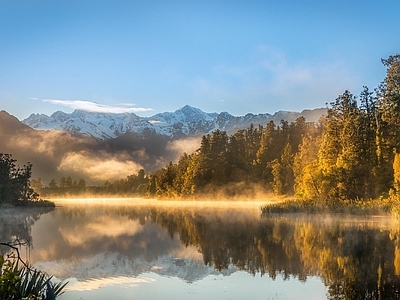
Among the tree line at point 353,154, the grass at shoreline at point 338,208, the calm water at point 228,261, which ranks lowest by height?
the calm water at point 228,261

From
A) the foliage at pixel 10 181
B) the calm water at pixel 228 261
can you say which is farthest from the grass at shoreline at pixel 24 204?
the calm water at pixel 228 261

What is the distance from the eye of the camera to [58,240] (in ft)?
130

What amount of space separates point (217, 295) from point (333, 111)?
6316 centimetres

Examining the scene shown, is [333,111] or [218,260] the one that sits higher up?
[333,111]

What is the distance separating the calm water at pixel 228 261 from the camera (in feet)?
65.2

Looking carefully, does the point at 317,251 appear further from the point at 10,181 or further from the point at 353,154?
the point at 10,181

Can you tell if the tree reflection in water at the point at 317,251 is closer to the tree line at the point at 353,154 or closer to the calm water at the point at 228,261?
the calm water at the point at 228,261

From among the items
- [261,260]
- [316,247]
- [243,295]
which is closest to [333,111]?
[316,247]

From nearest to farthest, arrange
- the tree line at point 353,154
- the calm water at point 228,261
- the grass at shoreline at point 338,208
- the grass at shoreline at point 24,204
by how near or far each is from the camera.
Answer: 1. the calm water at point 228,261
2. the grass at shoreline at point 338,208
3. the tree line at point 353,154
4. the grass at shoreline at point 24,204

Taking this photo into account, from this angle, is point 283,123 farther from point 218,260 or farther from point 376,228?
point 218,260

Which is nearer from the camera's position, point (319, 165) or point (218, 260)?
point (218, 260)

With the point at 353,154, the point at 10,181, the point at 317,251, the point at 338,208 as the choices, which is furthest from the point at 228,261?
the point at 10,181

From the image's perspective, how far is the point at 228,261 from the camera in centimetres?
2716

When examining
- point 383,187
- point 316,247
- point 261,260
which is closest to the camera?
point 261,260
